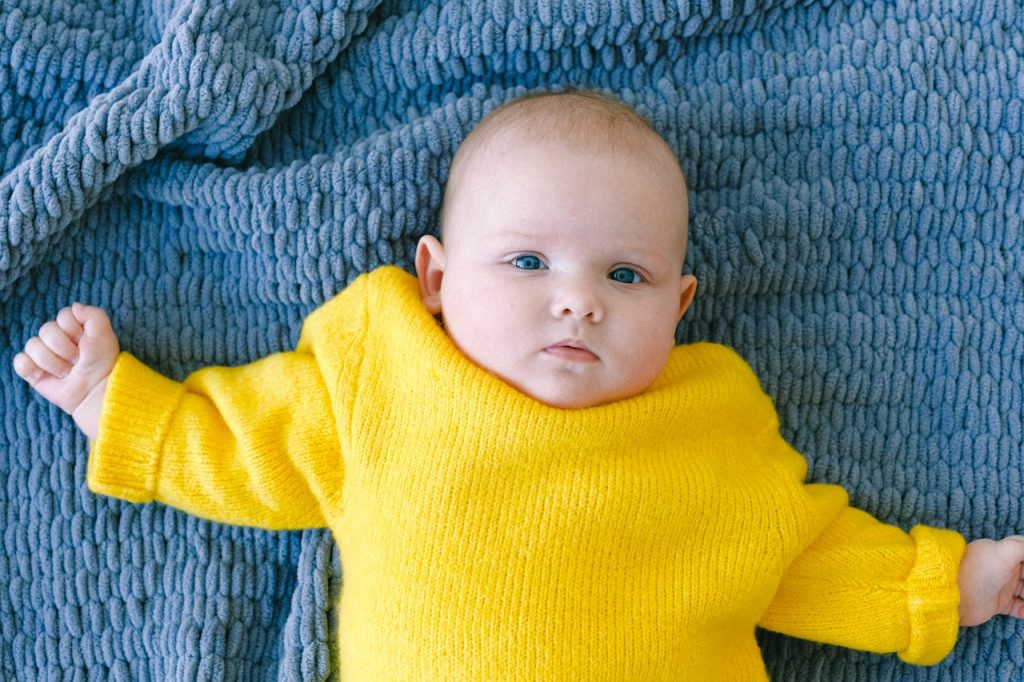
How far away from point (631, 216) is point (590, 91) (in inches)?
11.8

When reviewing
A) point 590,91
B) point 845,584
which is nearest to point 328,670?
point 845,584

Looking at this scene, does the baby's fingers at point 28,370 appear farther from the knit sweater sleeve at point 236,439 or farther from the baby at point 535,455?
the knit sweater sleeve at point 236,439

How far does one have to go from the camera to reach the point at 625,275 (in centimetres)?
133

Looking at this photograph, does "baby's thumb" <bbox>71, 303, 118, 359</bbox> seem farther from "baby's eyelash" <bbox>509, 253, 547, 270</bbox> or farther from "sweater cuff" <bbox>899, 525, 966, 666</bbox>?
"sweater cuff" <bbox>899, 525, 966, 666</bbox>

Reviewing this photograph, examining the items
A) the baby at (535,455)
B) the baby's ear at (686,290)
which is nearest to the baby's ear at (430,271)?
the baby at (535,455)

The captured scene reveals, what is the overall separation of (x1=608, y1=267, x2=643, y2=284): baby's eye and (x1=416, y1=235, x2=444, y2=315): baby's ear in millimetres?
234

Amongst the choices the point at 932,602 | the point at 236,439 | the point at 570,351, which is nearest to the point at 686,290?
the point at 570,351

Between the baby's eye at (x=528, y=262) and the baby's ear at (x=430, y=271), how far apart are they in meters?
0.13

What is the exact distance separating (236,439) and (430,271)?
1.11ft

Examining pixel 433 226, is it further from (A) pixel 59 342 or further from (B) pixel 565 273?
(A) pixel 59 342

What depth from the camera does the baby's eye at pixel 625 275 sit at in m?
1.32

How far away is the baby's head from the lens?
1.27 metres

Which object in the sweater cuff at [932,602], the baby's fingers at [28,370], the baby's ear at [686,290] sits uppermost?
the baby's ear at [686,290]

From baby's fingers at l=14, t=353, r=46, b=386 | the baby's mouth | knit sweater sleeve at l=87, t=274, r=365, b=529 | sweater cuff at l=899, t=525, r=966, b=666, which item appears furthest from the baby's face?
baby's fingers at l=14, t=353, r=46, b=386
